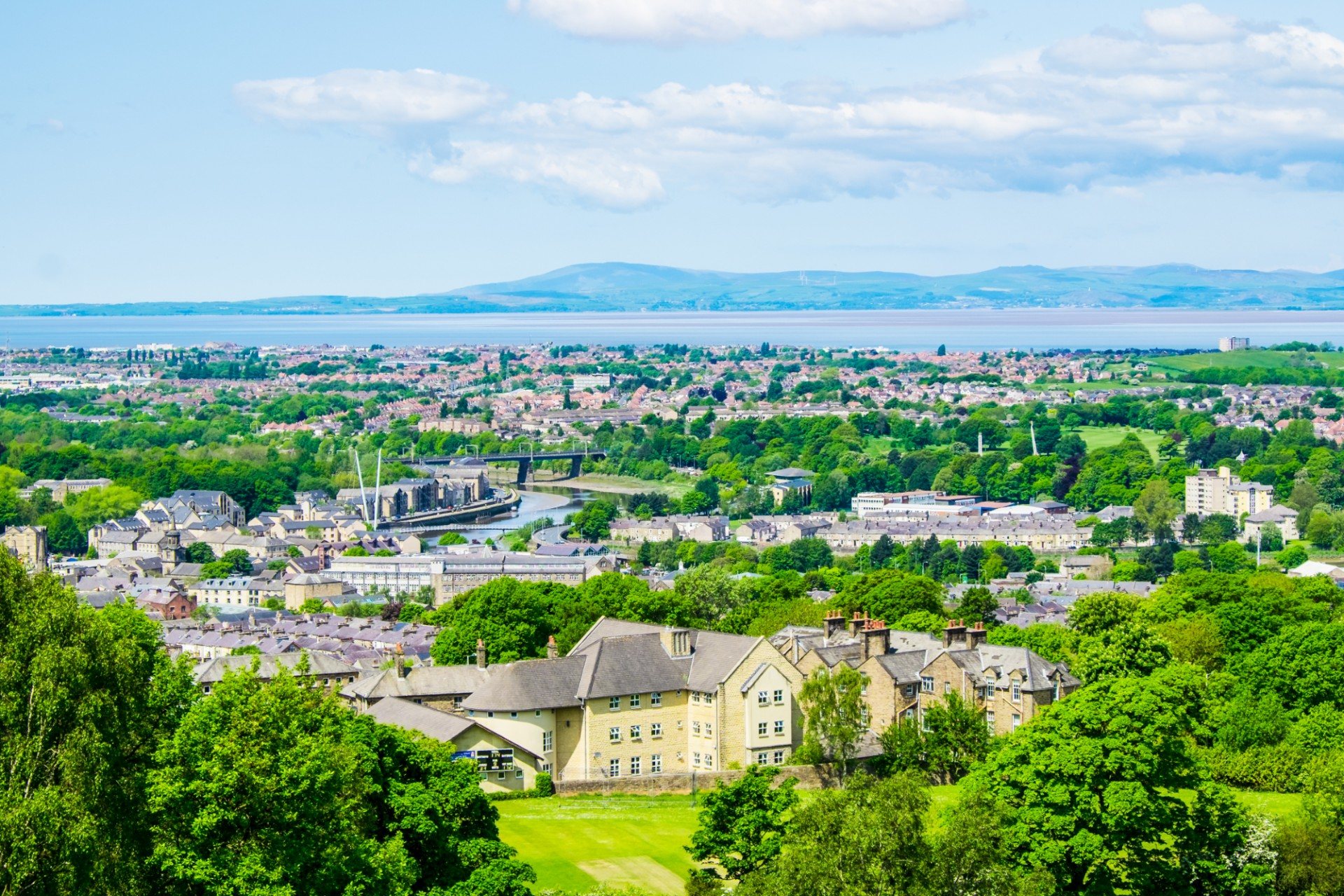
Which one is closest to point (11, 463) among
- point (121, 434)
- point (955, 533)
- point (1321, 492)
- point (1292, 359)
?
point (121, 434)

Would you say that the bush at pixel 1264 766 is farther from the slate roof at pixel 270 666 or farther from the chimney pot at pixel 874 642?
the slate roof at pixel 270 666

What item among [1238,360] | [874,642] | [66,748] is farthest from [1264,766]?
[1238,360]

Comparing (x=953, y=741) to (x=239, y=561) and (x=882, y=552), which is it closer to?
(x=239, y=561)

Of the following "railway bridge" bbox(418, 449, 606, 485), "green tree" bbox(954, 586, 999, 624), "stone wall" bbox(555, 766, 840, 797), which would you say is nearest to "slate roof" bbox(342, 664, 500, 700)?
"stone wall" bbox(555, 766, 840, 797)

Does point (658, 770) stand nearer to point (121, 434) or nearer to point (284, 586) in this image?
point (284, 586)

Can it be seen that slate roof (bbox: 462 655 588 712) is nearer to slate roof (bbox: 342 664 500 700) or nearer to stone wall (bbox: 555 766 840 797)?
slate roof (bbox: 342 664 500 700)
